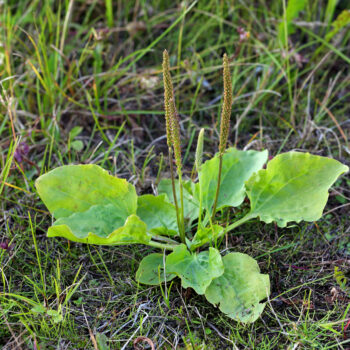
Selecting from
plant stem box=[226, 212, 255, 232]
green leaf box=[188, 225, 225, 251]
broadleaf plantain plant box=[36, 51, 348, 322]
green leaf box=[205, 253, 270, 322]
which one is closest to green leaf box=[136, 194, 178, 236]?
broadleaf plantain plant box=[36, 51, 348, 322]

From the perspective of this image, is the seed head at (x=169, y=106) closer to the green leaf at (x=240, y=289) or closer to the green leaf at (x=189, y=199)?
the green leaf at (x=189, y=199)

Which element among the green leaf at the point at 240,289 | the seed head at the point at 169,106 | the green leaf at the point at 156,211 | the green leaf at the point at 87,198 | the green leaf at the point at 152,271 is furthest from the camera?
the green leaf at the point at 156,211

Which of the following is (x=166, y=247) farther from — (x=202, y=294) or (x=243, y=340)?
(x=243, y=340)

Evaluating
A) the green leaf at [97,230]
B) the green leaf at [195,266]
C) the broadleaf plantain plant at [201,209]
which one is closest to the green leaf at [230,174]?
the broadleaf plantain plant at [201,209]

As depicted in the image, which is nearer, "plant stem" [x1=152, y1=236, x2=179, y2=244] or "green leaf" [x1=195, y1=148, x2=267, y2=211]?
"plant stem" [x1=152, y1=236, x2=179, y2=244]

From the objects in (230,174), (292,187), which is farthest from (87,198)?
(292,187)

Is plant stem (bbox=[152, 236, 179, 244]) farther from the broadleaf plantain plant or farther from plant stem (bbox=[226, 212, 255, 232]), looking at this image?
plant stem (bbox=[226, 212, 255, 232])
